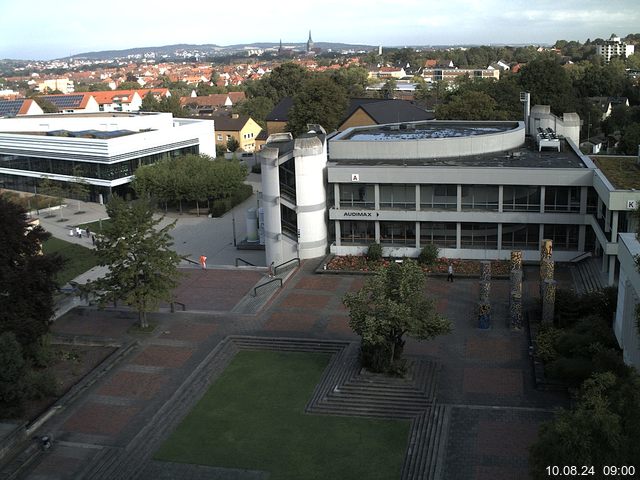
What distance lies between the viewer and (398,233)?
1578 inches

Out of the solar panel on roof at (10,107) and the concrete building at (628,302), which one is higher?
the solar panel on roof at (10,107)

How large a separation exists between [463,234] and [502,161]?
506 cm

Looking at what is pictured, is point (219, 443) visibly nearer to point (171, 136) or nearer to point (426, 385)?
point (426, 385)

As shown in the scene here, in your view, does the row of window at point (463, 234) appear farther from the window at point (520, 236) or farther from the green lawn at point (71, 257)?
the green lawn at point (71, 257)

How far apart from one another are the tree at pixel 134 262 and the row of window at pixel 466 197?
13.3 metres

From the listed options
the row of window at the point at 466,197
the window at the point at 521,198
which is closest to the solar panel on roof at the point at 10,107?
the row of window at the point at 466,197

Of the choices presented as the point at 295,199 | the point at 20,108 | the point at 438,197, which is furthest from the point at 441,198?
the point at 20,108

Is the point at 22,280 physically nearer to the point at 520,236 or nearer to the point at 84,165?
the point at 520,236

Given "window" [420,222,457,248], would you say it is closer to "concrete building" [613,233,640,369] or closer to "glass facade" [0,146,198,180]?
"concrete building" [613,233,640,369]

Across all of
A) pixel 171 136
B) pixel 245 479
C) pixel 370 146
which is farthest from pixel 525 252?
pixel 171 136

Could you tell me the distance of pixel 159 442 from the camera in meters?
22.4

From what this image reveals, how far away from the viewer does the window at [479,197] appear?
38.4 meters

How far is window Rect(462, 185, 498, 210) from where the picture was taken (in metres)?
38.4

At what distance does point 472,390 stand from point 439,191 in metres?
16.5
